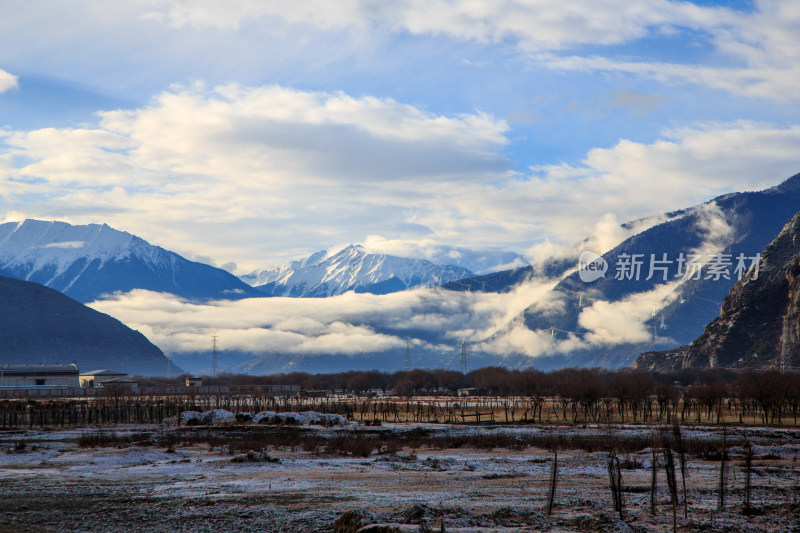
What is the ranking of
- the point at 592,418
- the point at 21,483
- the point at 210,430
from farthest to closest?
1. the point at 592,418
2. the point at 210,430
3. the point at 21,483

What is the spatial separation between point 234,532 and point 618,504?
630 inches

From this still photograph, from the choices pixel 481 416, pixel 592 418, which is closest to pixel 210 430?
pixel 481 416

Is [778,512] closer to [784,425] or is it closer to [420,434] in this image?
[420,434]

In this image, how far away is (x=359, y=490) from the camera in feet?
135

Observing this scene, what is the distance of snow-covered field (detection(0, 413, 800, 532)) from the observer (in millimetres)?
31297

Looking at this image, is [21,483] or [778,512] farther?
[21,483]

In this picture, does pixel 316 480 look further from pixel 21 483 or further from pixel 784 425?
pixel 784 425

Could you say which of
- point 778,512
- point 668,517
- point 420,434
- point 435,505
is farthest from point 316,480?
point 420,434

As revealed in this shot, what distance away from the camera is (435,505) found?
35094mm

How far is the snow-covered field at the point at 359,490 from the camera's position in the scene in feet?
103

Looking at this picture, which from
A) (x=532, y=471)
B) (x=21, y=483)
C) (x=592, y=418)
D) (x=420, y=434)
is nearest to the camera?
(x=21, y=483)

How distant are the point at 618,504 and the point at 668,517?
225 cm

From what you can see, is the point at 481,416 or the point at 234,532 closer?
the point at 234,532

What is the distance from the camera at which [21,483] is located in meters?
45.7
